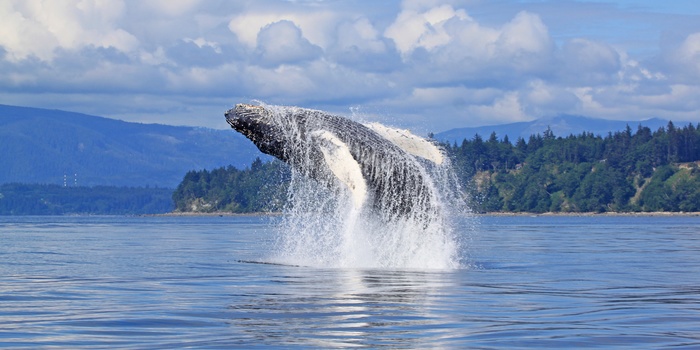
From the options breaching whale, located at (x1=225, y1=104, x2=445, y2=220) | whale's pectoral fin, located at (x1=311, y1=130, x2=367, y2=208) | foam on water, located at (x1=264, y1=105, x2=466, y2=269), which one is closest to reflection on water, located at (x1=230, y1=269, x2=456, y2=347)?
whale's pectoral fin, located at (x1=311, y1=130, x2=367, y2=208)

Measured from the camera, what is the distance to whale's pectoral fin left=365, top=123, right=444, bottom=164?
75.2ft

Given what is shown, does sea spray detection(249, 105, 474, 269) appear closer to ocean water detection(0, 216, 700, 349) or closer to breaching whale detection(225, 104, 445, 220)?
breaching whale detection(225, 104, 445, 220)

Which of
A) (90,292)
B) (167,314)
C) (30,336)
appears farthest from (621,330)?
(90,292)

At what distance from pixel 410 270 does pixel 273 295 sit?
234 inches

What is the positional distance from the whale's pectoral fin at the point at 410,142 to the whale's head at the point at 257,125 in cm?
205

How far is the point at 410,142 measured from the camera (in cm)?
2312

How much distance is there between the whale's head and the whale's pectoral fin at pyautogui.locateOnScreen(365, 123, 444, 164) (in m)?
2.05

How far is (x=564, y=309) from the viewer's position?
14672mm

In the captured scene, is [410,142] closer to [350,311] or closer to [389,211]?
[389,211]

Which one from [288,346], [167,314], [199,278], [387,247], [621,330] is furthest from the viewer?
[387,247]

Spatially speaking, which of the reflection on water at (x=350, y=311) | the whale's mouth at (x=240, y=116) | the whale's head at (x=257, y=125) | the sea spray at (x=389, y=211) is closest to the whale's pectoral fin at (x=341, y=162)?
the sea spray at (x=389, y=211)

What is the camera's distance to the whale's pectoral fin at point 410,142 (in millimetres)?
22922

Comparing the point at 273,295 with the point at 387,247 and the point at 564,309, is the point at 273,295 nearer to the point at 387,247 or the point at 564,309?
the point at 564,309

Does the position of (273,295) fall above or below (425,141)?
below
